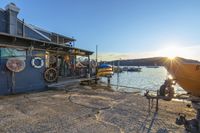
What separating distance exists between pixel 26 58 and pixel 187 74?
968 cm

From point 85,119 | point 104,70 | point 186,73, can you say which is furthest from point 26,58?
point 186,73

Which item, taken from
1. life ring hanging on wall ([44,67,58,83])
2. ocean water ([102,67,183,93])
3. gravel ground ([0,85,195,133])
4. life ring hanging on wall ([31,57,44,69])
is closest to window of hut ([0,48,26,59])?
life ring hanging on wall ([31,57,44,69])

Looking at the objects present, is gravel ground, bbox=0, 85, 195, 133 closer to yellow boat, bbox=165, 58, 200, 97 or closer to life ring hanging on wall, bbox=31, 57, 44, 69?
yellow boat, bbox=165, 58, 200, 97

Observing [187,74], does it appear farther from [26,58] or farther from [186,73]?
[26,58]

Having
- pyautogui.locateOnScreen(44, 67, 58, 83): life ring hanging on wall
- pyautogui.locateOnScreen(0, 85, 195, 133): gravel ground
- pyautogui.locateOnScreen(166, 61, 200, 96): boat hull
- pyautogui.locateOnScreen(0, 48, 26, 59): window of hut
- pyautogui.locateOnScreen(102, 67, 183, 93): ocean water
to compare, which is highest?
pyautogui.locateOnScreen(0, 48, 26, 59): window of hut

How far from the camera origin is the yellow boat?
4121mm

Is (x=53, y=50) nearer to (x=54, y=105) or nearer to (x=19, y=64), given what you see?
(x=19, y=64)

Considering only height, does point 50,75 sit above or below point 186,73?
below

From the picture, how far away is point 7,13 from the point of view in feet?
44.1

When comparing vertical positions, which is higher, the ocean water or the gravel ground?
the gravel ground

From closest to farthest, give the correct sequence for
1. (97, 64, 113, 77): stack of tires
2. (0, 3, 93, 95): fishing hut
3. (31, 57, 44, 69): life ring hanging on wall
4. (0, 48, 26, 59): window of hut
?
(0, 48, 26, 59): window of hut → (0, 3, 93, 95): fishing hut → (31, 57, 44, 69): life ring hanging on wall → (97, 64, 113, 77): stack of tires

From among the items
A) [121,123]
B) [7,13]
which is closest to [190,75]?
[121,123]

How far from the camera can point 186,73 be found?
4.26 metres

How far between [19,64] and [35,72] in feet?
4.82
